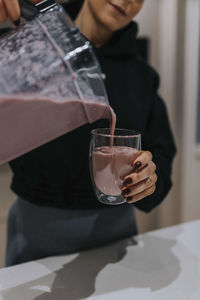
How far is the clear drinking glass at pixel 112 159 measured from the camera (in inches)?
20.5

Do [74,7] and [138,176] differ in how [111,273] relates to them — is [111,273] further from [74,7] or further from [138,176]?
[74,7]

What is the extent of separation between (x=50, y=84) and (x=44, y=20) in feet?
0.31

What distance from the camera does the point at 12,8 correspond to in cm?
50

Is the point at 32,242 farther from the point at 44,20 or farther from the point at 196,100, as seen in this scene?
the point at 196,100

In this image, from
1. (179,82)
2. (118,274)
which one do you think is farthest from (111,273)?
(179,82)

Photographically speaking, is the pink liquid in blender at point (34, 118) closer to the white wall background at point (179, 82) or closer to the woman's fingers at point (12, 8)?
the woman's fingers at point (12, 8)

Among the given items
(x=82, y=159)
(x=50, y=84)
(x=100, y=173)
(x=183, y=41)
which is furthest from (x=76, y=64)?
(x=183, y=41)

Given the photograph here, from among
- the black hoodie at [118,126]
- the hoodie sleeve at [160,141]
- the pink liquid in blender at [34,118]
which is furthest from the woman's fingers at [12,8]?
the hoodie sleeve at [160,141]

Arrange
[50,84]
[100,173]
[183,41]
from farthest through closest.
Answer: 1. [183,41]
2. [100,173]
3. [50,84]

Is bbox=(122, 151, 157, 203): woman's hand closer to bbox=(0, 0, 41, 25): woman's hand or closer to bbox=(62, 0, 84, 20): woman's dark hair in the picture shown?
bbox=(0, 0, 41, 25): woman's hand

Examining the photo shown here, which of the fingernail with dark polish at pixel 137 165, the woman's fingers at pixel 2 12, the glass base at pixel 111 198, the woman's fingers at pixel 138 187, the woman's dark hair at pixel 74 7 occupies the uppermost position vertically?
the woman's fingers at pixel 2 12

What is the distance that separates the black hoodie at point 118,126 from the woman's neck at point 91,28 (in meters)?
0.02

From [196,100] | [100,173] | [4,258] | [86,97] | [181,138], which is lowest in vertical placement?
[181,138]

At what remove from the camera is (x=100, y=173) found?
0.54 m
